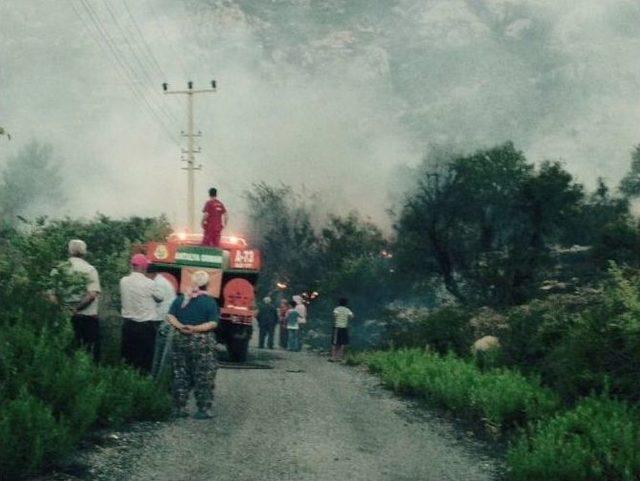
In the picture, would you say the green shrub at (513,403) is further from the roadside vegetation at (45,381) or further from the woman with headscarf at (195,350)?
the roadside vegetation at (45,381)

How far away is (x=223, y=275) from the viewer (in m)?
17.9

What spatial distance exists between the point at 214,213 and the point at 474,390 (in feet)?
26.3

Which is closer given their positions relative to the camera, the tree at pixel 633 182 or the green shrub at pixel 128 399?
the green shrub at pixel 128 399

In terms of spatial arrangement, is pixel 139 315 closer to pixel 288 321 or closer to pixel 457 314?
pixel 457 314

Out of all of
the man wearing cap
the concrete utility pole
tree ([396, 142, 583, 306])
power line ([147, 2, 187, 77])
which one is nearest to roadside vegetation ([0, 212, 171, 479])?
the man wearing cap

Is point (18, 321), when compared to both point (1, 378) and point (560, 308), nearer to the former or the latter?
point (1, 378)

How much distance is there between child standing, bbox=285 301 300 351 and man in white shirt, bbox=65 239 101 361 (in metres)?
15.9

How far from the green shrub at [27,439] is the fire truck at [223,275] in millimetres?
10538

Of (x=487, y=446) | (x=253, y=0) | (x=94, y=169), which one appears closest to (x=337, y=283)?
(x=487, y=446)

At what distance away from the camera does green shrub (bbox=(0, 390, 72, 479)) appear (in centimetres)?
607

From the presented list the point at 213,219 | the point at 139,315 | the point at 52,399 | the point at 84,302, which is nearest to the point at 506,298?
the point at 213,219

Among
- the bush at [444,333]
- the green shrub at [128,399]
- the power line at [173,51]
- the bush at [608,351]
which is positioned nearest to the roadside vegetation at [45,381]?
the green shrub at [128,399]

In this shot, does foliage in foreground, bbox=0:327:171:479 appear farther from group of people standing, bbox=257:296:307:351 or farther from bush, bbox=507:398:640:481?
group of people standing, bbox=257:296:307:351

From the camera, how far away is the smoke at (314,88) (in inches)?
4641
